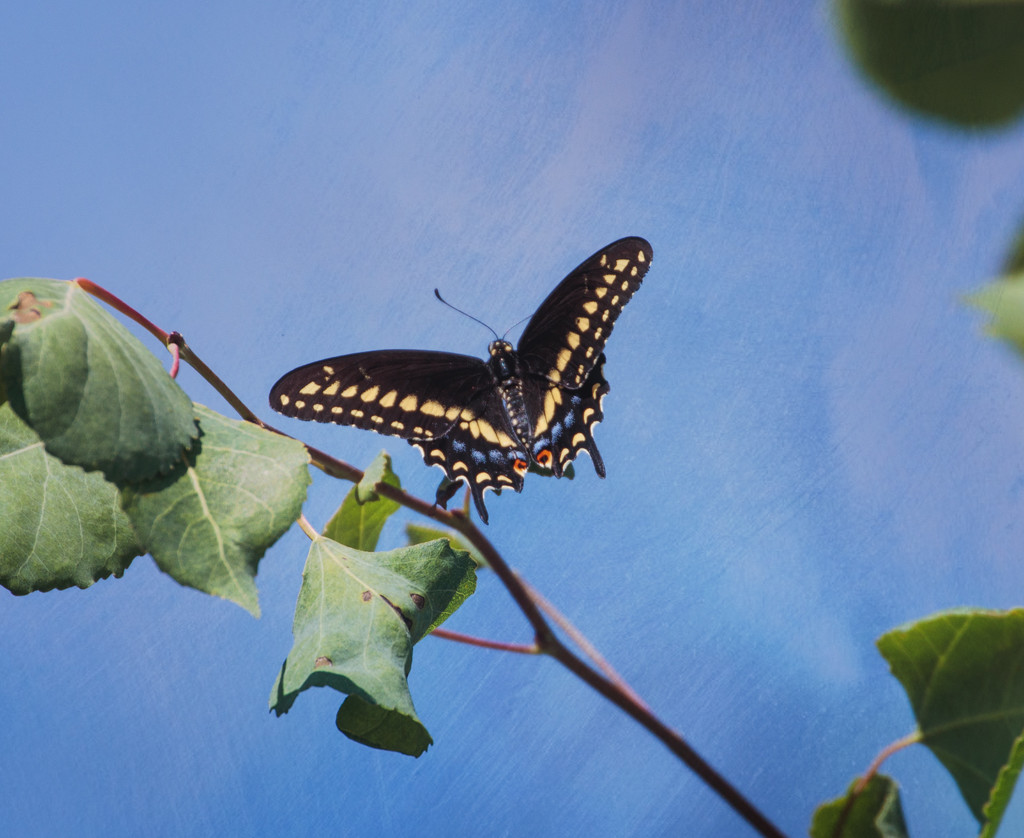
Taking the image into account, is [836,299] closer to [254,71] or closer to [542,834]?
[542,834]

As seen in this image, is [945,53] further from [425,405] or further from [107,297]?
[107,297]

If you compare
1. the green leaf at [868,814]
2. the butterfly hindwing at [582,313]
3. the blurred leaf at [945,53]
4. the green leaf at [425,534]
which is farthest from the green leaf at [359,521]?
the blurred leaf at [945,53]

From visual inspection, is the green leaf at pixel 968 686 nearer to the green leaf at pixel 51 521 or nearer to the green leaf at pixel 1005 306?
the green leaf at pixel 1005 306

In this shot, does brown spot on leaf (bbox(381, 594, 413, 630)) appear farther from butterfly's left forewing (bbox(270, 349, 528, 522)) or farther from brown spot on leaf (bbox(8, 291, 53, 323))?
brown spot on leaf (bbox(8, 291, 53, 323))

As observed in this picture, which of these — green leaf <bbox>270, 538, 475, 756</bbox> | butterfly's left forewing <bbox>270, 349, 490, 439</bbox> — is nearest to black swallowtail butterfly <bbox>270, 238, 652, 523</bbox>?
butterfly's left forewing <bbox>270, 349, 490, 439</bbox>

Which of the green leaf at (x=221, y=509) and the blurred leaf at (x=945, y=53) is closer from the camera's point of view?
the green leaf at (x=221, y=509)

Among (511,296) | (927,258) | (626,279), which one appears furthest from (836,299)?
(511,296)

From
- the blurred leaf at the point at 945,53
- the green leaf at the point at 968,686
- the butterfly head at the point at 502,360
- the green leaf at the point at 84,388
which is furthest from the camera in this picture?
the butterfly head at the point at 502,360
